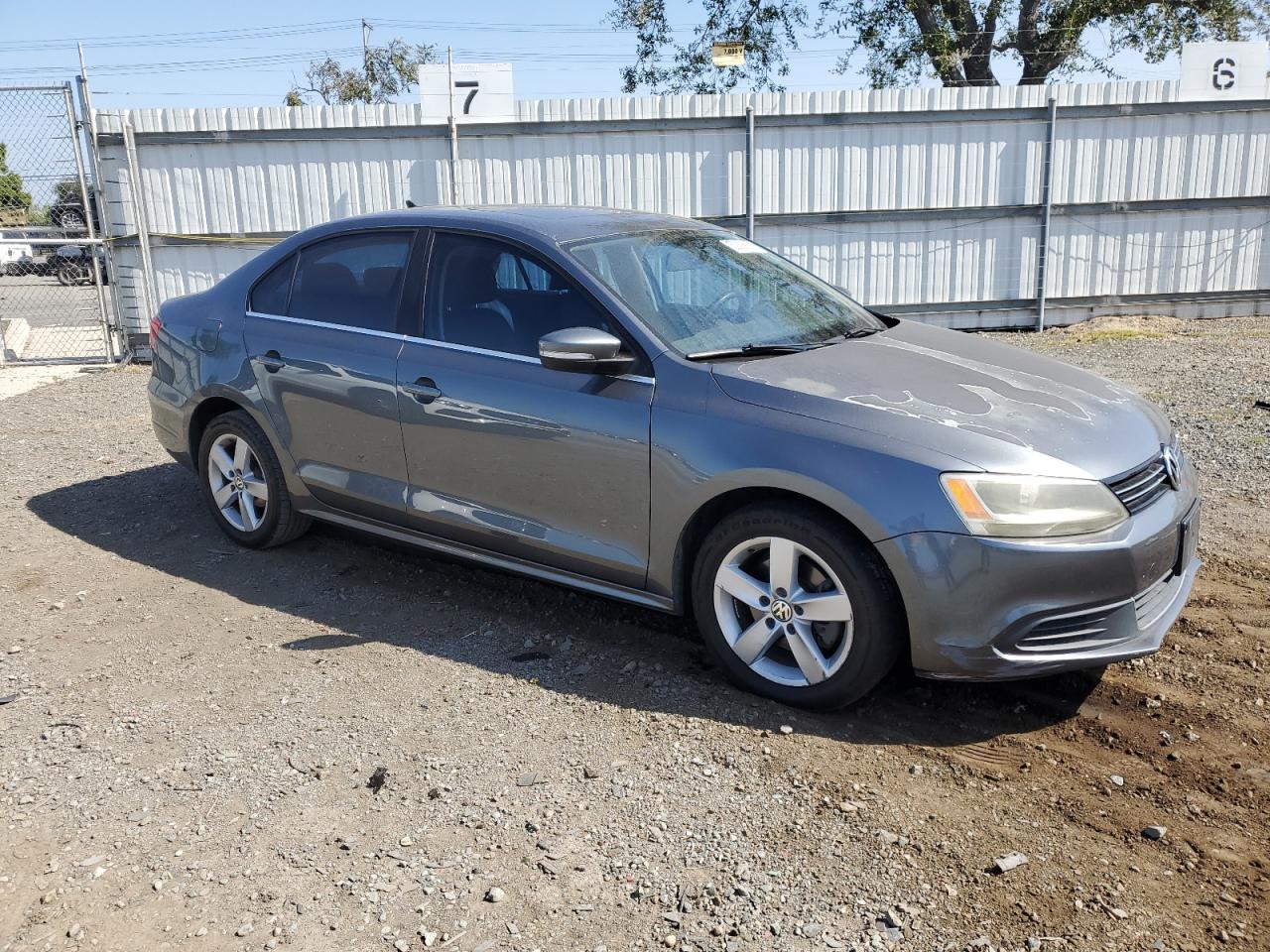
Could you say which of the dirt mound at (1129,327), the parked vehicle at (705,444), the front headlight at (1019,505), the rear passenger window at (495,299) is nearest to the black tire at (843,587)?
the parked vehicle at (705,444)

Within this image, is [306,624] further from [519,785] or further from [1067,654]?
[1067,654]

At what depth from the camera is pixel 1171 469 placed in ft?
12.6

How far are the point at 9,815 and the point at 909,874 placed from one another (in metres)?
2.70

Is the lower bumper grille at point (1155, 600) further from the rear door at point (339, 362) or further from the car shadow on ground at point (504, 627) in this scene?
the rear door at point (339, 362)

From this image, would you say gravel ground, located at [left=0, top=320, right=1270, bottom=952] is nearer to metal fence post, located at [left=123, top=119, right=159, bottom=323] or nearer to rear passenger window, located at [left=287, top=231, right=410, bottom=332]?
rear passenger window, located at [left=287, top=231, right=410, bottom=332]

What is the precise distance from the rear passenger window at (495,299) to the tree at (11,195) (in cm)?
928

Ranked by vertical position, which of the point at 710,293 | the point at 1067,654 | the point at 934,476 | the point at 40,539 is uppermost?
the point at 710,293

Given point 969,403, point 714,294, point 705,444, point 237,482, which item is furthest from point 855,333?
point 237,482

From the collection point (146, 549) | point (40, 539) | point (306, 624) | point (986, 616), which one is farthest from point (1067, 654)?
point (40, 539)

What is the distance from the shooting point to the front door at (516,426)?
4.09m

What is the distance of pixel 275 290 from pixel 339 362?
767 mm

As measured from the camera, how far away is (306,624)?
4770 millimetres

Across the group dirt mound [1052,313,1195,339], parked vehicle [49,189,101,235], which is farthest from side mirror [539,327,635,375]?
dirt mound [1052,313,1195,339]

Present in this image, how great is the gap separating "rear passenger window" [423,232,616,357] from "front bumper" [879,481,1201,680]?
155 centimetres
